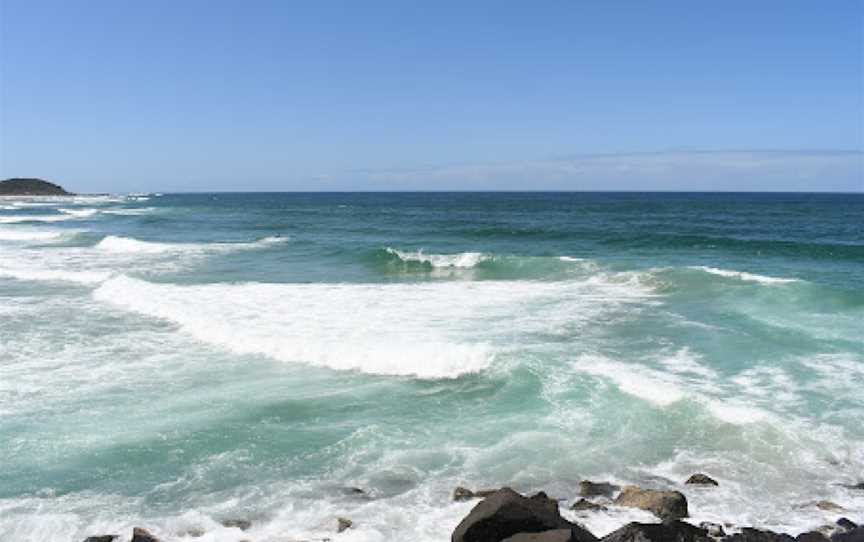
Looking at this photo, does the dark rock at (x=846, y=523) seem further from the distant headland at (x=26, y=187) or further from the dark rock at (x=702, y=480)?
the distant headland at (x=26, y=187)

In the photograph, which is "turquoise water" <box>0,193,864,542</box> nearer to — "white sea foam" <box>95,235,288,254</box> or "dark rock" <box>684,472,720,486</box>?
"dark rock" <box>684,472,720,486</box>

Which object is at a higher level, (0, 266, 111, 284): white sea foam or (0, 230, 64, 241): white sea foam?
(0, 230, 64, 241): white sea foam

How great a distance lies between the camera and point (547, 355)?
13.8 metres

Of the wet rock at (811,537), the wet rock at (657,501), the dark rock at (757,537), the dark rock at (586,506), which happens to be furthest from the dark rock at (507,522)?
the wet rock at (811,537)

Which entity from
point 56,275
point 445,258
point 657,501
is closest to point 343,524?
point 657,501

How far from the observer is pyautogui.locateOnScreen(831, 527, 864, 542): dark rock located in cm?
687

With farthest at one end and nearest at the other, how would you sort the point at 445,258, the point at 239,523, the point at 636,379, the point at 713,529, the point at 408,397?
1. the point at 445,258
2. the point at 636,379
3. the point at 408,397
4. the point at 239,523
5. the point at 713,529

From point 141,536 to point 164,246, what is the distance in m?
33.4

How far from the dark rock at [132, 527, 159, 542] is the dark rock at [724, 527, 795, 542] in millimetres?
5755

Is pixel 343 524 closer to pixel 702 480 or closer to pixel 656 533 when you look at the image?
pixel 656 533

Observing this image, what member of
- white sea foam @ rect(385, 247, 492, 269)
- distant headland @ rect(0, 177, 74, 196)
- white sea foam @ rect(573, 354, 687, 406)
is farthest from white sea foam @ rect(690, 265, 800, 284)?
distant headland @ rect(0, 177, 74, 196)

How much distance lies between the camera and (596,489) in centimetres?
824

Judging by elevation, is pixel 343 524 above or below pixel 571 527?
below

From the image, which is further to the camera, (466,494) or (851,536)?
(466,494)
